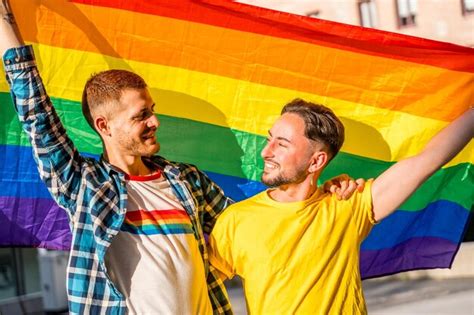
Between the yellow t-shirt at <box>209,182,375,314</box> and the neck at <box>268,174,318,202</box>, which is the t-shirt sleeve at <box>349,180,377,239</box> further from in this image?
the neck at <box>268,174,318,202</box>

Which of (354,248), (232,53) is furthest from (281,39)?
(354,248)

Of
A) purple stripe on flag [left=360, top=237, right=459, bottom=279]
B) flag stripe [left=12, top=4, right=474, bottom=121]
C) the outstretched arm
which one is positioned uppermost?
the outstretched arm

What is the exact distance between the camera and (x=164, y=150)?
13.1 ft

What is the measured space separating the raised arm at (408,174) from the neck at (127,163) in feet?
2.64

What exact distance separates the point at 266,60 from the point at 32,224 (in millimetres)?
1144

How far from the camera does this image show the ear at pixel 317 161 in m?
3.37

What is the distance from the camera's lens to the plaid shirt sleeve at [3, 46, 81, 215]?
3121mm

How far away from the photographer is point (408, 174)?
326cm

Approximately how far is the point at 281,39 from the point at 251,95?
0.27 m

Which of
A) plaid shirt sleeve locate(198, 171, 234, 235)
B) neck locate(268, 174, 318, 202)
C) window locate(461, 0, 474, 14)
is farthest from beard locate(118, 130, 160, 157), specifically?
window locate(461, 0, 474, 14)

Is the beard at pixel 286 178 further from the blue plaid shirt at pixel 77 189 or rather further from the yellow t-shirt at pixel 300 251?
the blue plaid shirt at pixel 77 189

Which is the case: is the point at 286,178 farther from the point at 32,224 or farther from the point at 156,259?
the point at 32,224

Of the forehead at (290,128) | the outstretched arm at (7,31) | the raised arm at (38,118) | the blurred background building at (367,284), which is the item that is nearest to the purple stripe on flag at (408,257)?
the forehead at (290,128)

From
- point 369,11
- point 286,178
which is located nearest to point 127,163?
point 286,178
